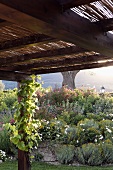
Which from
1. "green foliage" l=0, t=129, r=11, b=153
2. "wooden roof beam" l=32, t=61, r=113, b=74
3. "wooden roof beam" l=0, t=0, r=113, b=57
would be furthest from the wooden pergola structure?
"green foliage" l=0, t=129, r=11, b=153

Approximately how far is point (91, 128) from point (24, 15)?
5.30 metres

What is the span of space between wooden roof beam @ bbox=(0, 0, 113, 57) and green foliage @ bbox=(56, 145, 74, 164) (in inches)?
155

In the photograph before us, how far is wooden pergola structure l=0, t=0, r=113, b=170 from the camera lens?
1385mm

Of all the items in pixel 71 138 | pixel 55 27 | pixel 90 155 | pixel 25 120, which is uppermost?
pixel 55 27

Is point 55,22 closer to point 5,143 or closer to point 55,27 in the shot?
point 55,27

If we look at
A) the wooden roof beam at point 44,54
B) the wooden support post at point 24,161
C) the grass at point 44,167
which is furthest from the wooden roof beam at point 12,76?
the grass at point 44,167

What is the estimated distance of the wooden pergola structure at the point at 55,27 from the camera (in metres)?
1.39

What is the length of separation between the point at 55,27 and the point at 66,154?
4.56 meters

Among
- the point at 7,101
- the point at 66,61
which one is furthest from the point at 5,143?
the point at 66,61

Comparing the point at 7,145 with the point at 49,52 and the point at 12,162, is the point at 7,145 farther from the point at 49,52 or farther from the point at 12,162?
the point at 49,52

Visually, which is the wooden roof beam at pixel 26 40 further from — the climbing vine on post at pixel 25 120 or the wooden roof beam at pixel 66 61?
the climbing vine on post at pixel 25 120

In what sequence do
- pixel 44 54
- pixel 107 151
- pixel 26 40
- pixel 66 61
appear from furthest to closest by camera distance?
A: pixel 107 151 < pixel 66 61 < pixel 44 54 < pixel 26 40

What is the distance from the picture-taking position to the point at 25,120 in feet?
12.9

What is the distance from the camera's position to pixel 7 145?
659 cm
